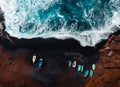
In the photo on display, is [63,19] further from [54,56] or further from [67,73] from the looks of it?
[67,73]

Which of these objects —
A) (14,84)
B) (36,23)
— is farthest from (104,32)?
(14,84)

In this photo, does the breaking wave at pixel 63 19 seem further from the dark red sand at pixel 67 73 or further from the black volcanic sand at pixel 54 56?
the dark red sand at pixel 67 73

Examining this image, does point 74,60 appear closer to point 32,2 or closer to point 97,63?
point 97,63

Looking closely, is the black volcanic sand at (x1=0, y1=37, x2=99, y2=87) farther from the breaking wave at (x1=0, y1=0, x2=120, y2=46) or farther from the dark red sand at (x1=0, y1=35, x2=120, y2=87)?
the breaking wave at (x1=0, y1=0, x2=120, y2=46)

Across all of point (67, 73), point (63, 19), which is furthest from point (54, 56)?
point (63, 19)

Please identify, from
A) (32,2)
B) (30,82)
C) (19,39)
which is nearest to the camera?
(30,82)

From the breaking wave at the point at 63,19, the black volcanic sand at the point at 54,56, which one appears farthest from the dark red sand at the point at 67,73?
the breaking wave at the point at 63,19
